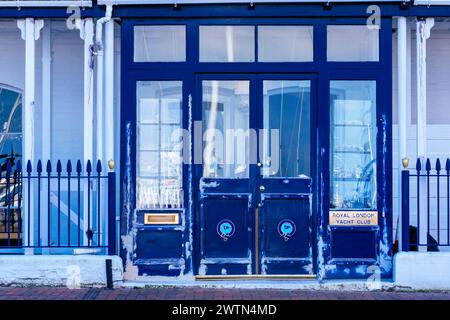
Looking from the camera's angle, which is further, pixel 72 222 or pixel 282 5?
pixel 72 222

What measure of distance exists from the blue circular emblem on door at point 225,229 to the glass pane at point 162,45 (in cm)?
210

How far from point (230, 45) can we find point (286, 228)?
7.75 ft

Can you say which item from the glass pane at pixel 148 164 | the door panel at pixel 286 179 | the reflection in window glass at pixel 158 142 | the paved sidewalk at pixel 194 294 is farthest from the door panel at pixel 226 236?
the glass pane at pixel 148 164

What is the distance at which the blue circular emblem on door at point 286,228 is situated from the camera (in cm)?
896

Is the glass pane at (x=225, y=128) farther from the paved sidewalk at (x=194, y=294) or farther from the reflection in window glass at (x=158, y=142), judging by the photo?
the paved sidewalk at (x=194, y=294)

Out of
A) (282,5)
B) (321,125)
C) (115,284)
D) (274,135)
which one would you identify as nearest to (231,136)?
(274,135)

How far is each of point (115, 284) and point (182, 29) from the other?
10.6 feet

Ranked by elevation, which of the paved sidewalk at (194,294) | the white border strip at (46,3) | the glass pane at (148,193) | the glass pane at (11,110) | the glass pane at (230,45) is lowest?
the paved sidewalk at (194,294)

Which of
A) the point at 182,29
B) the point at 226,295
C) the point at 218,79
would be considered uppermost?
the point at 182,29

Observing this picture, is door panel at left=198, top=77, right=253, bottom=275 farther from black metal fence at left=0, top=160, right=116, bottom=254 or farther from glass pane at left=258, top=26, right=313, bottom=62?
black metal fence at left=0, top=160, right=116, bottom=254

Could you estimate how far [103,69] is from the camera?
30.2 feet

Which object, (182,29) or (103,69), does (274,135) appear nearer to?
(182,29)

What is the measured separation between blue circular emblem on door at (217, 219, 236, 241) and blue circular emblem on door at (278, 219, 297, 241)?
1.88 feet

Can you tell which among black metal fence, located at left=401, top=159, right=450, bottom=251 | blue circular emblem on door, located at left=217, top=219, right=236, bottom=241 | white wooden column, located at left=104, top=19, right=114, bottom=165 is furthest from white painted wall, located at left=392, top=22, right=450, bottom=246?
white wooden column, located at left=104, top=19, right=114, bottom=165
